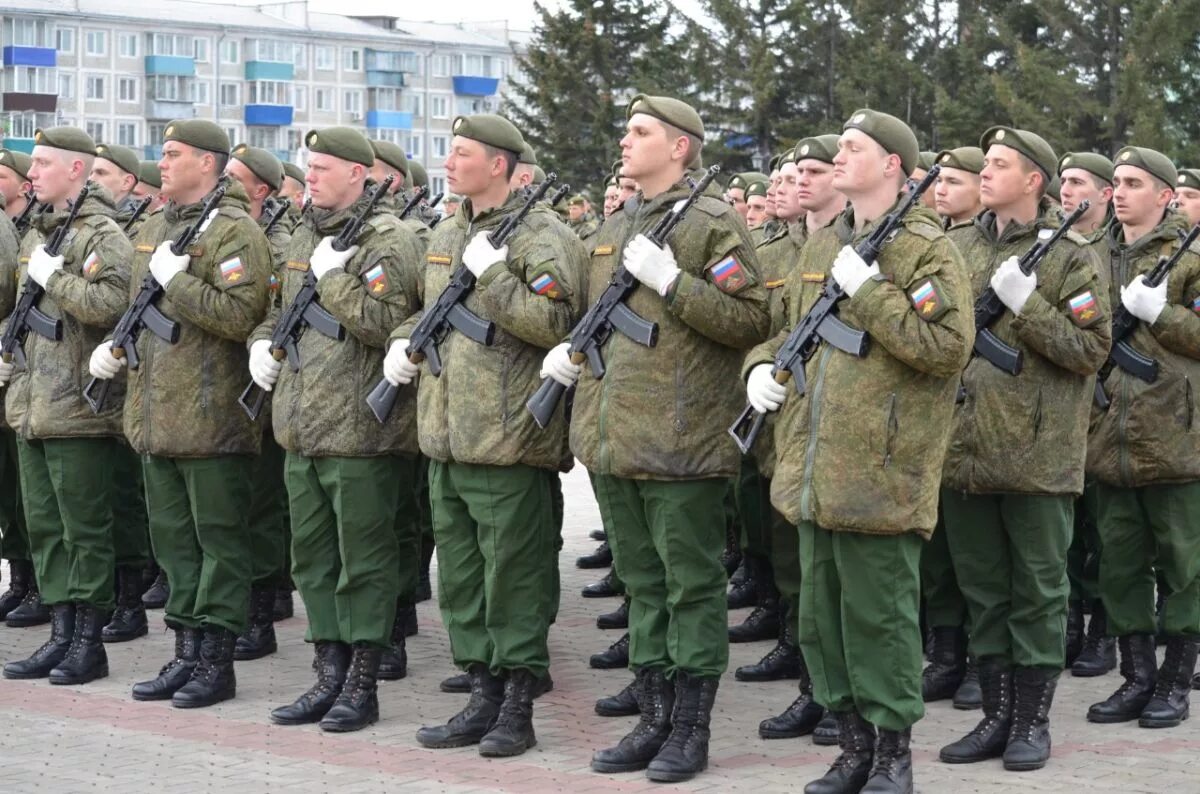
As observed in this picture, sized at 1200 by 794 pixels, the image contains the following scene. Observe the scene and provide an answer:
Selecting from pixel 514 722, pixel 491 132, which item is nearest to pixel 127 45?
pixel 491 132

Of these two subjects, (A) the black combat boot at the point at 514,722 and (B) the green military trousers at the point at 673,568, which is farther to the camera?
(A) the black combat boot at the point at 514,722

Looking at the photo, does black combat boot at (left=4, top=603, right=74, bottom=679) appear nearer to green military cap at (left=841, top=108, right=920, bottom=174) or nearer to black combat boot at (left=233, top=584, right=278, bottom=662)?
black combat boot at (left=233, top=584, right=278, bottom=662)

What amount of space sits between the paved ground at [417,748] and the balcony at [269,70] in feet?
273

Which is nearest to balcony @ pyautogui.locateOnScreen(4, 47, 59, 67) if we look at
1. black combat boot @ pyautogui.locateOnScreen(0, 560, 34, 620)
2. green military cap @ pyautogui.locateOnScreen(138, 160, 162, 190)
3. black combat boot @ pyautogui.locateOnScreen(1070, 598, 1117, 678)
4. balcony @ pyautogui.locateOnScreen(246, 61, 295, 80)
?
balcony @ pyautogui.locateOnScreen(246, 61, 295, 80)

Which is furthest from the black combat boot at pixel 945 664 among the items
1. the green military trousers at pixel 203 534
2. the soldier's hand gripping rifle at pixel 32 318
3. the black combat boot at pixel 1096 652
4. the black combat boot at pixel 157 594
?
the black combat boot at pixel 157 594

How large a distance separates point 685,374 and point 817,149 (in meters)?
1.73

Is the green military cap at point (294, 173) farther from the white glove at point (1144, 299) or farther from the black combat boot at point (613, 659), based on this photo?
the white glove at point (1144, 299)

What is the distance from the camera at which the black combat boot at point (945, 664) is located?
8.95 m

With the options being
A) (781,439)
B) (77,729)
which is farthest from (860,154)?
(77,729)

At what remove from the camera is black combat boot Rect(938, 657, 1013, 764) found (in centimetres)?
782

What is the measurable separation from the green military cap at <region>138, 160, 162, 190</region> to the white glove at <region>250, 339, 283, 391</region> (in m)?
3.44

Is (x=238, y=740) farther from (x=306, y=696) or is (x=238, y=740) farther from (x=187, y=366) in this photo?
(x=187, y=366)

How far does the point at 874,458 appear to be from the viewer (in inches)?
278

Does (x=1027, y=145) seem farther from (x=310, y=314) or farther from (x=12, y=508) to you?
(x=12, y=508)
